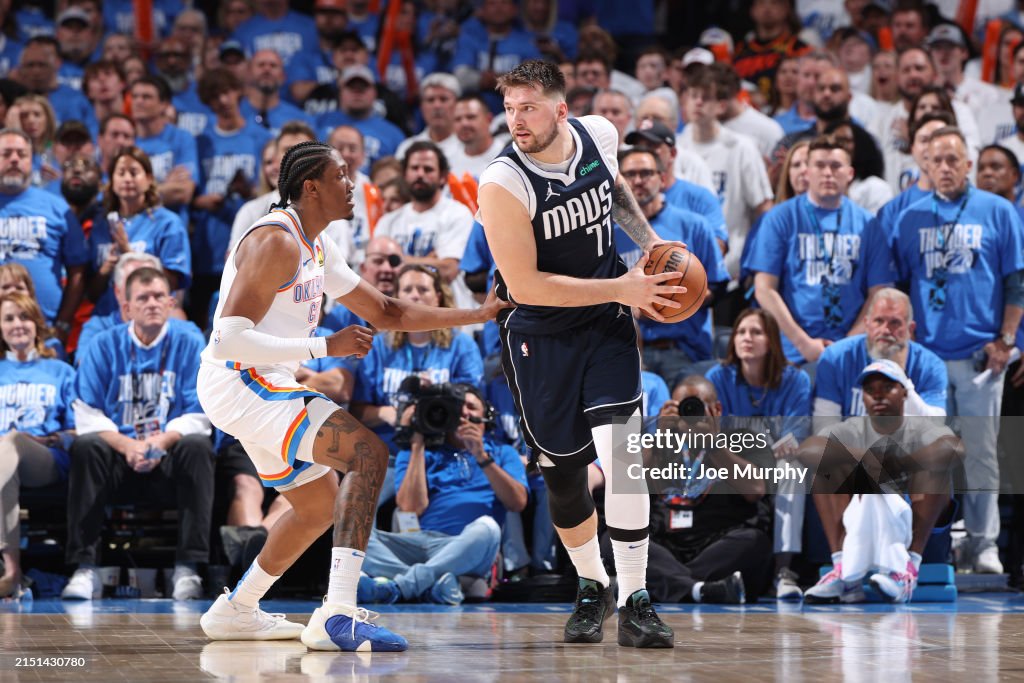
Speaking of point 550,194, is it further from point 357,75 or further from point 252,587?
point 357,75

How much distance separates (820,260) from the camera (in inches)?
324

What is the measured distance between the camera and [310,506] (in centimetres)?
520

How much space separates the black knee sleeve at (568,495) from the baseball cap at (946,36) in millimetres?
7226

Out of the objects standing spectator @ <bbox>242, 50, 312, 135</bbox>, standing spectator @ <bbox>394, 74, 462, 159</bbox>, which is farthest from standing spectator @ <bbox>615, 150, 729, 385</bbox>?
standing spectator @ <bbox>242, 50, 312, 135</bbox>

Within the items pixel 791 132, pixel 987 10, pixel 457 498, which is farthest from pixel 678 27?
pixel 457 498

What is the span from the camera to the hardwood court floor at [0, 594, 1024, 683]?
4348 millimetres

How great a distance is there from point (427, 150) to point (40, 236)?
8.44ft

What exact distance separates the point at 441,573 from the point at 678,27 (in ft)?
28.2

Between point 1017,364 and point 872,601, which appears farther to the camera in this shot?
point 1017,364

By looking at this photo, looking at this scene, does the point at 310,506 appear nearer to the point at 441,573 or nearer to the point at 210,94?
the point at 441,573

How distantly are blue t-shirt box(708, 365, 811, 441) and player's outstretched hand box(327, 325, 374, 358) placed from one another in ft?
10.4

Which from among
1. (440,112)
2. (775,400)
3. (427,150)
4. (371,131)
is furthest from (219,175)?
(775,400)

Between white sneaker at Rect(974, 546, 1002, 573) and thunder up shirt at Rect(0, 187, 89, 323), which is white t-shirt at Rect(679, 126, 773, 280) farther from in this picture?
thunder up shirt at Rect(0, 187, 89, 323)

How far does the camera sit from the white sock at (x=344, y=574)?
491 cm
